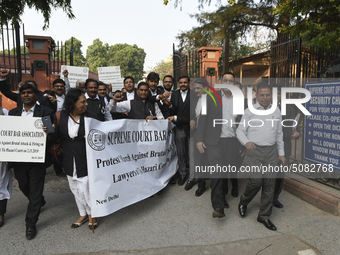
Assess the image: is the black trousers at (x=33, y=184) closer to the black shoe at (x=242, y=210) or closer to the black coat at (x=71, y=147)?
the black coat at (x=71, y=147)

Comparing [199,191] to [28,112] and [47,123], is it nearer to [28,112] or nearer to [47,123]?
[47,123]

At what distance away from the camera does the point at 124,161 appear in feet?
12.4

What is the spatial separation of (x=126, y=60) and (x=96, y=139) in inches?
A: 2338

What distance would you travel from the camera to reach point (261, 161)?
3.51 metres

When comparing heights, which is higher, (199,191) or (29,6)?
(29,6)

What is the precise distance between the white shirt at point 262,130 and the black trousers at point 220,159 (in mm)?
419

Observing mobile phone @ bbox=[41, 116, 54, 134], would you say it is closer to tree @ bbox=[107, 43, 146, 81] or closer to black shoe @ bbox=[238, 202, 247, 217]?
black shoe @ bbox=[238, 202, 247, 217]

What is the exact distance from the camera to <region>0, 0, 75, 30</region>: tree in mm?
6505

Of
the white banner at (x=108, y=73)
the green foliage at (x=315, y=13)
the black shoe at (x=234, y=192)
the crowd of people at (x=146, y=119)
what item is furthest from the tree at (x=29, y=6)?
the black shoe at (x=234, y=192)

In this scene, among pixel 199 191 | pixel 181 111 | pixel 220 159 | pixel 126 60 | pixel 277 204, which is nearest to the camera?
pixel 220 159

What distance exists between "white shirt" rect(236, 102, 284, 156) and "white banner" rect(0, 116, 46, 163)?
8.83 ft

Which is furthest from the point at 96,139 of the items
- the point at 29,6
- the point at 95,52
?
the point at 95,52

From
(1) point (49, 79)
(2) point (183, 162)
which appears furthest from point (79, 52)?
(2) point (183, 162)

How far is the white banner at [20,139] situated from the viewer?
332 cm
